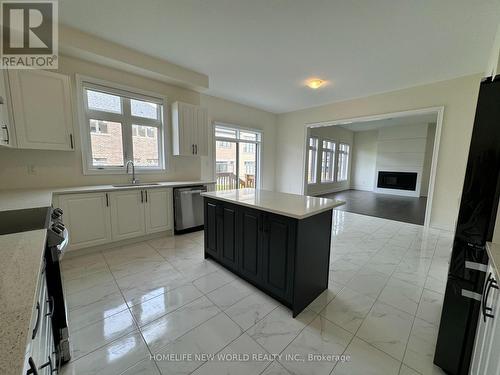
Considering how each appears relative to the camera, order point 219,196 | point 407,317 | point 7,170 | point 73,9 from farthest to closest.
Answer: point 7,170 < point 219,196 < point 73,9 < point 407,317

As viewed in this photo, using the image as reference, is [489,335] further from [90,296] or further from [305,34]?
[305,34]

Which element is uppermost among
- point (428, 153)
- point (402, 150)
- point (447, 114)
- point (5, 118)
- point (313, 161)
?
point (447, 114)

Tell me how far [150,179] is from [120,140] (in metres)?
0.82

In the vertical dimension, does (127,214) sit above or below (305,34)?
below

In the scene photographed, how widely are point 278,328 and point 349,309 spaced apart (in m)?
0.73

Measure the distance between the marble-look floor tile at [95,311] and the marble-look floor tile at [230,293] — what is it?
0.83 meters

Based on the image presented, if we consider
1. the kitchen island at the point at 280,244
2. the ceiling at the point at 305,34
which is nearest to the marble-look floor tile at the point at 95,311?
the kitchen island at the point at 280,244

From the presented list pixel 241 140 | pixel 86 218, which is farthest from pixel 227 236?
pixel 241 140

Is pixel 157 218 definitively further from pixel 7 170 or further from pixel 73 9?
pixel 73 9

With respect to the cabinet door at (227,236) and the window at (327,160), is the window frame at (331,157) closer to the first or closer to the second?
the window at (327,160)

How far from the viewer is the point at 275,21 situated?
237 centimetres

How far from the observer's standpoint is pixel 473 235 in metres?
1.19

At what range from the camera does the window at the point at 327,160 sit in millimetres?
8438

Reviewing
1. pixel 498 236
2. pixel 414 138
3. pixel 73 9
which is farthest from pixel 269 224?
pixel 414 138
